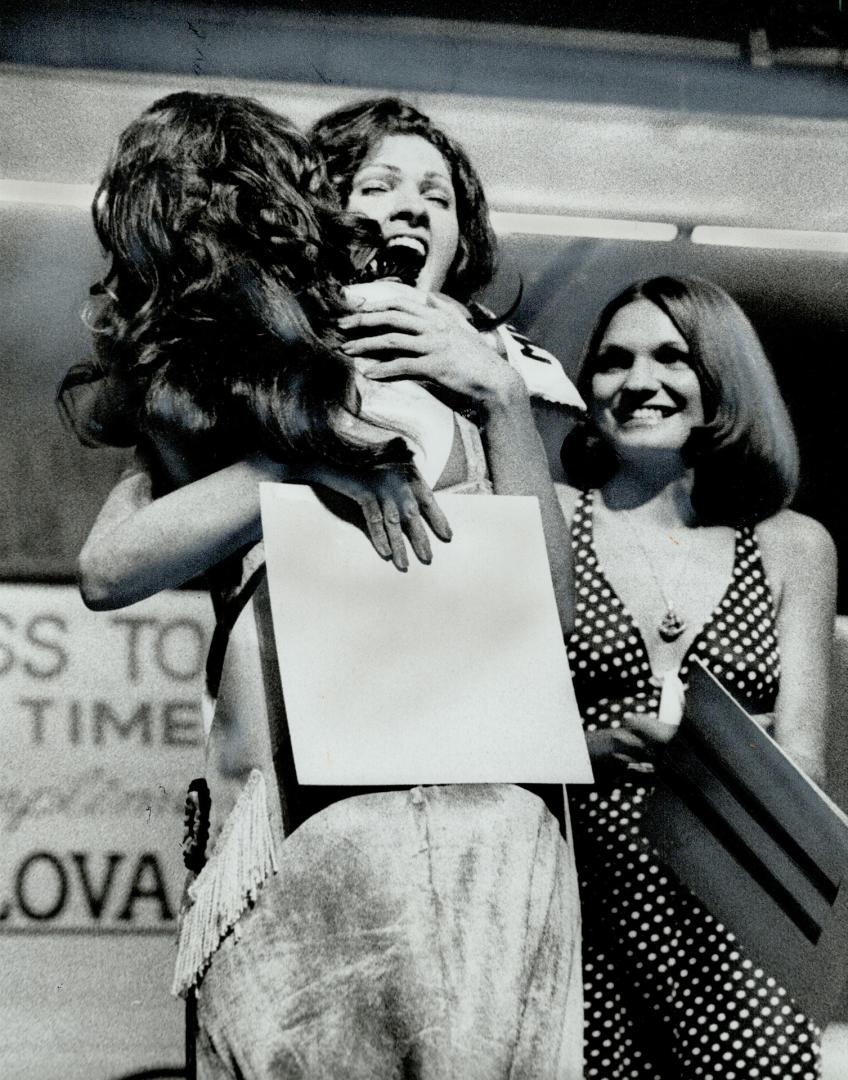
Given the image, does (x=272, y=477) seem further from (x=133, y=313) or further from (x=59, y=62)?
(x=59, y=62)

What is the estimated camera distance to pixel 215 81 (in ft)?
5.93

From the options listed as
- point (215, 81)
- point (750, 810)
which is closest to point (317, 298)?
point (215, 81)

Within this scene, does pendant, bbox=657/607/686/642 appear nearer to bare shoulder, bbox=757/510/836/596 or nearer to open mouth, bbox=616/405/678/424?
bare shoulder, bbox=757/510/836/596

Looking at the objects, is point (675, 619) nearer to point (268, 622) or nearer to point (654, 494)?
point (654, 494)

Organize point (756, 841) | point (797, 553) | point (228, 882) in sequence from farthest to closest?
point (797, 553)
point (756, 841)
point (228, 882)

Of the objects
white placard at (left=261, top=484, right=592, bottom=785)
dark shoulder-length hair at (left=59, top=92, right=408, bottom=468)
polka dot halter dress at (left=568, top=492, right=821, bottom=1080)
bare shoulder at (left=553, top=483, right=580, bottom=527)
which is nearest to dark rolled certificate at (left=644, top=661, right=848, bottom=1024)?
polka dot halter dress at (left=568, top=492, right=821, bottom=1080)

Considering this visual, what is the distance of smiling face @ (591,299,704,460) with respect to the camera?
1819 mm

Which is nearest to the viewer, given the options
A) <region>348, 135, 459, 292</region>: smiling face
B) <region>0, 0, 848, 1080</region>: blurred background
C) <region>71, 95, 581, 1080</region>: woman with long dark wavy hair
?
<region>71, 95, 581, 1080</region>: woman with long dark wavy hair

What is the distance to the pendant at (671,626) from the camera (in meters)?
1.74

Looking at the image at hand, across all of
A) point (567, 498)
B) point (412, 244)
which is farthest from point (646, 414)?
point (412, 244)

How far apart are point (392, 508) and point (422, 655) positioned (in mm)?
184

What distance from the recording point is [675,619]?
1.75 metres

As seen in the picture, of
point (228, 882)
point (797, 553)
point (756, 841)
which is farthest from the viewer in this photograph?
point (797, 553)

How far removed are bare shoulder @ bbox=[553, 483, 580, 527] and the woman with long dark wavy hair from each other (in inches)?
1.1
